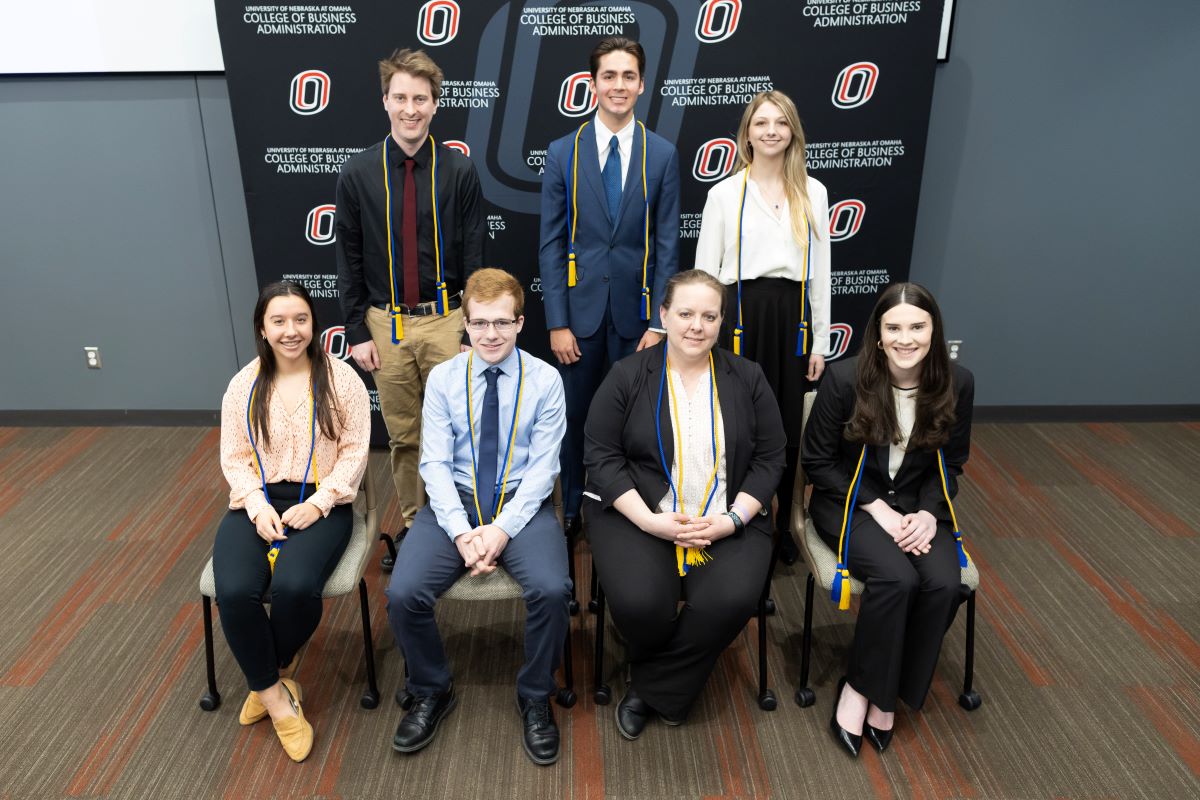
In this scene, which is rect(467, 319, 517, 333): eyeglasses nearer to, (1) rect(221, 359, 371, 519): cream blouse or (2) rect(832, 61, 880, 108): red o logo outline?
(1) rect(221, 359, 371, 519): cream blouse

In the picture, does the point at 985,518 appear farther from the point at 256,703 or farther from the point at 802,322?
the point at 256,703

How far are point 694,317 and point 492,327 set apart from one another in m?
0.58

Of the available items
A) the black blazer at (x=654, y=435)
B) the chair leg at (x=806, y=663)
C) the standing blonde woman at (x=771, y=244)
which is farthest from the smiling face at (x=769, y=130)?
the chair leg at (x=806, y=663)

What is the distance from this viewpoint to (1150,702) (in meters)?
2.56

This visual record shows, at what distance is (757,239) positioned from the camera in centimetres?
286

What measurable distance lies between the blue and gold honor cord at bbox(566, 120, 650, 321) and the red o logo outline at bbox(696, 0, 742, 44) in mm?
899

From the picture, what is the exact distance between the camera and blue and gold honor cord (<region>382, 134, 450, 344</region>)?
2938mm

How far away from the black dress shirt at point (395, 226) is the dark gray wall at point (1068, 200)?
2375mm

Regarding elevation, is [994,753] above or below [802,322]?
below

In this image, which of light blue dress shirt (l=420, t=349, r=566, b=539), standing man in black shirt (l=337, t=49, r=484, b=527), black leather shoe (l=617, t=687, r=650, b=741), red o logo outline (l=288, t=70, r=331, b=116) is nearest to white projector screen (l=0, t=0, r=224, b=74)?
red o logo outline (l=288, t=70, r=331, b=116)

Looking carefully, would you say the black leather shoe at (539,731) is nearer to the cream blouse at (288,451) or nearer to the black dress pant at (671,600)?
the black dress pant at (671,600)

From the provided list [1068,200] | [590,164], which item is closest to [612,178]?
[590,164]

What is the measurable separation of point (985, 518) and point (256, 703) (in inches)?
116

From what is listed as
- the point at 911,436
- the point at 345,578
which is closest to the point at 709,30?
the point at 911,436
